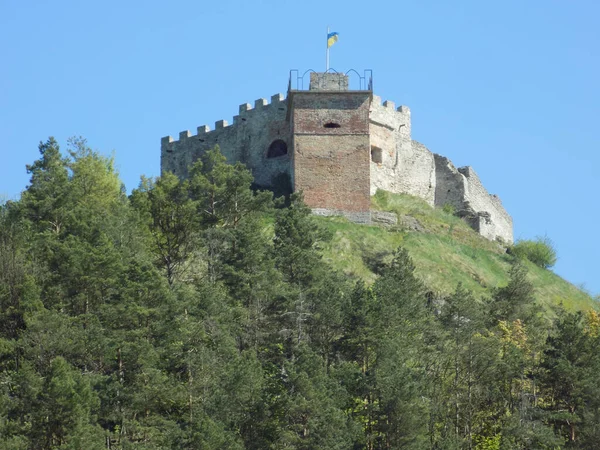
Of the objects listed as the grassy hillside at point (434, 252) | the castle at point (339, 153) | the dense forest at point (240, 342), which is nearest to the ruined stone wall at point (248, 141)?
the castle at point (339, 153)

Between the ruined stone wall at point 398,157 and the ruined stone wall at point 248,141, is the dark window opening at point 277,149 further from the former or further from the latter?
the ruined stone wall at point 398,157

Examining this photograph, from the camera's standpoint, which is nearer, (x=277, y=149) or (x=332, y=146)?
(x=332, y=146)

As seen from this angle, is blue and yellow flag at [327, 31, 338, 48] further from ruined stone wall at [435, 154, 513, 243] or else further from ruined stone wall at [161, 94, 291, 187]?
ruined stone wall at [435, 154, 513, 243]

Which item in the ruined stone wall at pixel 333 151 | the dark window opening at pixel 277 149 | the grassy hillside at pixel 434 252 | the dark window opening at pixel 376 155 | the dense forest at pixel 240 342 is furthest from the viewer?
the dark window opening at pixel 277 149

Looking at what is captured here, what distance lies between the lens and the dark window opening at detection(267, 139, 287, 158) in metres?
69.4

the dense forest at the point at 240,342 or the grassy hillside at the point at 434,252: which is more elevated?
the grassy hillside at the point at 434,252

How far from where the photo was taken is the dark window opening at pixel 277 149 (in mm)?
69375

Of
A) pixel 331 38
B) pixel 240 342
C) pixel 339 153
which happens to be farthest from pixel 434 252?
pixel 240 342

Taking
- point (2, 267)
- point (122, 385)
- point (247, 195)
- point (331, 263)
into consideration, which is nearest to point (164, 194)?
point (247, 195)

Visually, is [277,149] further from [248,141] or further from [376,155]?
[376,155]

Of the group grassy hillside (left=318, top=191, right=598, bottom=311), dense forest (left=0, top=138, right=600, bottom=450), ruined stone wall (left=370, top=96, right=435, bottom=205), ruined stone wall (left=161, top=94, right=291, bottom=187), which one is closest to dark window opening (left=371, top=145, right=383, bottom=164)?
ruined stone wall (left=370, top=96, right=435, bottom=205)

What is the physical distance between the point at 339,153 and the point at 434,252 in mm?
5918

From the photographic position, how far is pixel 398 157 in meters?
70.8

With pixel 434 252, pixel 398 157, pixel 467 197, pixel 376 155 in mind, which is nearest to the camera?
pixel 434 252
